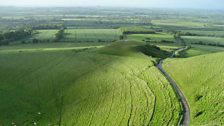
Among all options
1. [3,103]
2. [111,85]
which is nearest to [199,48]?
[111,85]

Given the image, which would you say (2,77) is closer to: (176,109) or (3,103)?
(3,103)

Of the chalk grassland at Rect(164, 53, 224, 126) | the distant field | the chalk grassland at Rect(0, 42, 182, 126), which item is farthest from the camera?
the distant field

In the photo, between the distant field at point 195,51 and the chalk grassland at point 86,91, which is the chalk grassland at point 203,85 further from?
the distant field at point 195,51

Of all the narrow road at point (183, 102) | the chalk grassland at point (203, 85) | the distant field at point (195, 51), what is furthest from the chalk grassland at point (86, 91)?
the distant field at point (195, 51)

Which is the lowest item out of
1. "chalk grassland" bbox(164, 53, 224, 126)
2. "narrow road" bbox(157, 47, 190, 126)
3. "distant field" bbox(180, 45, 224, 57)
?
"distant field" bbox(180, 45, 224, 57)

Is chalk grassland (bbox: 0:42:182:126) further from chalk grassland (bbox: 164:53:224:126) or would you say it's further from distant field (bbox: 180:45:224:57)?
distant field (bbox: 180:45:224:57)

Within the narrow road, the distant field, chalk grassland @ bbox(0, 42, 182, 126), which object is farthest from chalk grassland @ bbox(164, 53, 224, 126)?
the distant field
